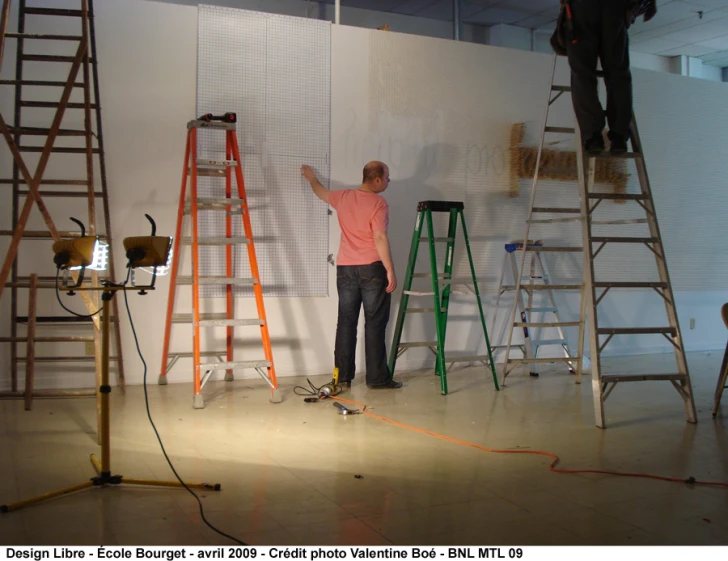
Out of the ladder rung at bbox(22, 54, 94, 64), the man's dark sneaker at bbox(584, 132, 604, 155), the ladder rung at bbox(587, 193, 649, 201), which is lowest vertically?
the ladder rung at bbox(587, 193, 649, 201)

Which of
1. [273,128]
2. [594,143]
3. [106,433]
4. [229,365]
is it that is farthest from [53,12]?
[594,143]

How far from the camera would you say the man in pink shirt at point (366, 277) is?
4.74 m

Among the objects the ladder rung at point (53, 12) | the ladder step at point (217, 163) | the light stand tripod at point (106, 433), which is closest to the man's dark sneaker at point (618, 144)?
the ladder step at point (217, 163)

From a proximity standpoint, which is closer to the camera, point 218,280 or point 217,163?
point 218,280

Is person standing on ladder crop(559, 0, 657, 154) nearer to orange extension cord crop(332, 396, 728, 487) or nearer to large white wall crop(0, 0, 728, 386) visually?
orange extension cord crop(332, 396, 728, 487)

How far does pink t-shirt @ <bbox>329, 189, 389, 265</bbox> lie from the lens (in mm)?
4703

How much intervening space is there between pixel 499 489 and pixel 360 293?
236cm

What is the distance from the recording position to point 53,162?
15.3ft

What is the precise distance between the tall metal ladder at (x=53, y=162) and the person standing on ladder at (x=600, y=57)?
287 centimetres

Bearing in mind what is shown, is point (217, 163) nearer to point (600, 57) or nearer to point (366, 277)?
point (366, 277)

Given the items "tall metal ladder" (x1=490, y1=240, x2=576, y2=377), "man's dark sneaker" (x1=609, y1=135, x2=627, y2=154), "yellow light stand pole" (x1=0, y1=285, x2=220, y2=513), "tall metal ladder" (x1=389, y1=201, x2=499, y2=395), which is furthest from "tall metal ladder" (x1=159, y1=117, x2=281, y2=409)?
"man's dark sneaker" (x1=609, y1=135, x2=627, y2=154)

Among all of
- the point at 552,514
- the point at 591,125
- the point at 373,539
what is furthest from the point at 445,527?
the point at 591,125

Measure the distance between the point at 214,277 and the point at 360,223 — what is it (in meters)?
1.05

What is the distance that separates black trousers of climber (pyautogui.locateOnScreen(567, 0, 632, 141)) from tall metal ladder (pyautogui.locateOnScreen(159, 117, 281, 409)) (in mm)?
2111
